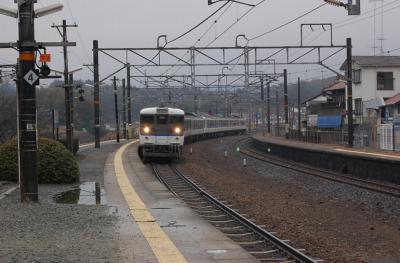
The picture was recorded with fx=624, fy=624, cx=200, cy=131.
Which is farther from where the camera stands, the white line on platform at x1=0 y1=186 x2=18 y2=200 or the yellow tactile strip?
the white line on platform at x1=0 y1=186 x2=18 y2=200

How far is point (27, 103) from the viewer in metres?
14.1

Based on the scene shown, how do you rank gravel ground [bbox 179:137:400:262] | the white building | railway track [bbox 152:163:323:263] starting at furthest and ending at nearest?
the white building → gravel ground [bbox 179:137:400:262] → railway track [bbox 152:163:323:263]

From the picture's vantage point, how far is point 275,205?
16.2 meters

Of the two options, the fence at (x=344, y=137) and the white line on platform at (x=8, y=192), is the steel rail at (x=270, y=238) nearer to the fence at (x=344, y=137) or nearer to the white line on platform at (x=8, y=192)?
the white line on platform at (x=8, y=192)

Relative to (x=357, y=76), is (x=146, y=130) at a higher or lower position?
lower

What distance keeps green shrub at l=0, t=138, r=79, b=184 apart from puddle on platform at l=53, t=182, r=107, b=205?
0.95 meters

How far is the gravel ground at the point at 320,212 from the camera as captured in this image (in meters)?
10.2

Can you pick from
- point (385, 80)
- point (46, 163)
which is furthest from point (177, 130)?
point (385, 80)

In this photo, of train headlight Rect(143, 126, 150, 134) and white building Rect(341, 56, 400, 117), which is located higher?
white building Rect(341, 56, 400, 117)

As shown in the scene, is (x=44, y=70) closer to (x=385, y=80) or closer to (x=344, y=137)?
(x=344, y=137)

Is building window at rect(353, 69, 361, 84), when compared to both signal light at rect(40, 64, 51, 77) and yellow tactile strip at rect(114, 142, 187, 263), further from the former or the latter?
signal light at rect(40, 64, 51, 77)

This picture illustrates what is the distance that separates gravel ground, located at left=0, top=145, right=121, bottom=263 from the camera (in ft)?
27.2

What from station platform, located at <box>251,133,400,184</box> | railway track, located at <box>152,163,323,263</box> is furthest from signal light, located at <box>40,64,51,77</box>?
station platform, located at <box>251,133,400,184</box>

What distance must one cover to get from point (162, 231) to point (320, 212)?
18.2 feet
